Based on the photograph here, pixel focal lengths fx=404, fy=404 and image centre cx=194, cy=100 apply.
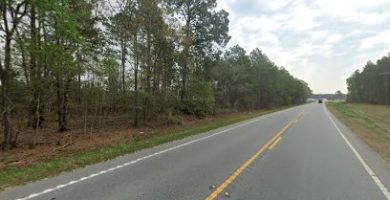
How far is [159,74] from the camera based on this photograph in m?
32.3

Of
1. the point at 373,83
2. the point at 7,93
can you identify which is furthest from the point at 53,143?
the point at 373,83

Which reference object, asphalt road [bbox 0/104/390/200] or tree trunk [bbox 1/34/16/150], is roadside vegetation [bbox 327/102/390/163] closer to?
asphalt road [bbox 0/104/390/200]

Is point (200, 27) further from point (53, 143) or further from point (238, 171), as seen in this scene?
point (238, 171)

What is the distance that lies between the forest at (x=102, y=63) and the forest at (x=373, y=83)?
87.1 meters

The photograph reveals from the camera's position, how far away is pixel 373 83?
425 feet

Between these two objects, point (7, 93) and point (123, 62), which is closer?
point (7, 93)

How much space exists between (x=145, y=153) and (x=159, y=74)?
19.3 m

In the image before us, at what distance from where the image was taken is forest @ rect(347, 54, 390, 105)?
404ft

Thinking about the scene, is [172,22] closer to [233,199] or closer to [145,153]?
[145,153]

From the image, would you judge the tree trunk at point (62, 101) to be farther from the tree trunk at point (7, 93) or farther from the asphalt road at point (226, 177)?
the asphalt road at point (226, 177)

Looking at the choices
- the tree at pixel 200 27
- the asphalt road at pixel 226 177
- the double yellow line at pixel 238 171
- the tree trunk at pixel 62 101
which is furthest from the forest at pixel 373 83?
the asphalt road at pixel 226 177

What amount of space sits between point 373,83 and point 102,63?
124371 millimetres

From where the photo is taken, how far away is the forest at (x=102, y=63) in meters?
16.7

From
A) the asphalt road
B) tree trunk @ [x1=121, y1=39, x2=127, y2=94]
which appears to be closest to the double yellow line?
the asphalt road
